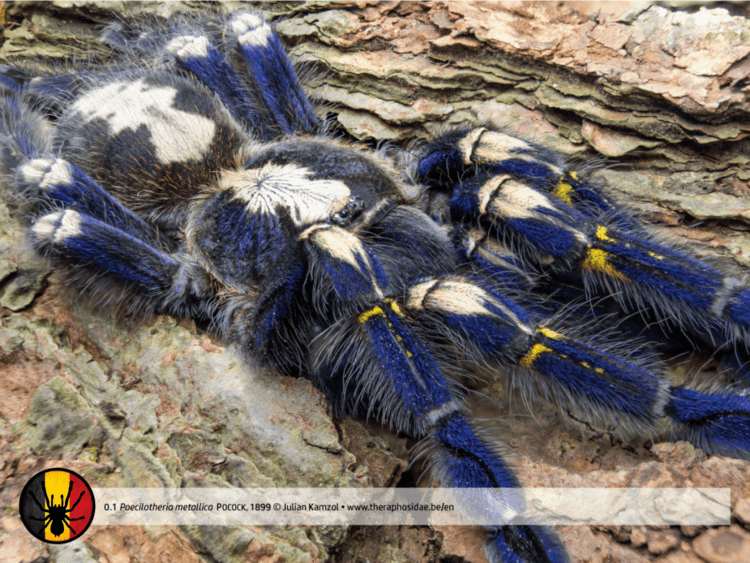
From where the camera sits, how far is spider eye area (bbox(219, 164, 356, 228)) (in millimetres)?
2629

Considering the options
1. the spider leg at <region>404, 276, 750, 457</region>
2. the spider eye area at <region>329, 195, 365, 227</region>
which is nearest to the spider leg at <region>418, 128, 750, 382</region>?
the spider leg at <region>404, 276, 750, 457</region>

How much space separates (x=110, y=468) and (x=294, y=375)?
86cm

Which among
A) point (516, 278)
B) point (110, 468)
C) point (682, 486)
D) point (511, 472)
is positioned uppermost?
point (516, 278)

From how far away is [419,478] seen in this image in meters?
2.50

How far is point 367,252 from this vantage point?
2281mm

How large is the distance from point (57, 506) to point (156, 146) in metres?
1.91

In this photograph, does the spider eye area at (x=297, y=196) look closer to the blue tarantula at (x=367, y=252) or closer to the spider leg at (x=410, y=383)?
the blue tarantula at (x=367, y=252)

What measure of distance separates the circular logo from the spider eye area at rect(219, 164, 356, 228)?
1.41 m

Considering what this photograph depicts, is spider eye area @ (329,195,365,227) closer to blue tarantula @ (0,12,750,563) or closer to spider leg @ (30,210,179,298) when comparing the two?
blue tarantula @ (0,12,750,563)

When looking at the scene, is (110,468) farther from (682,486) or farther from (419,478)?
(682,486)

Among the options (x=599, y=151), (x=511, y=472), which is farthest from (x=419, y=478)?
(x=599, y=151)

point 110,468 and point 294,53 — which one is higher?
point 294,53
